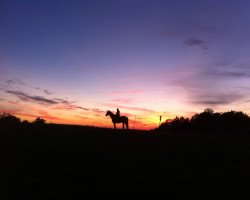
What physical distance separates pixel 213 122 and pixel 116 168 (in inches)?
2572

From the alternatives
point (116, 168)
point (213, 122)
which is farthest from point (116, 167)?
point (213, 122)

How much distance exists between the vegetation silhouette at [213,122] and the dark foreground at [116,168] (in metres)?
45.0

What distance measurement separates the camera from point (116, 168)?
28.8 metres

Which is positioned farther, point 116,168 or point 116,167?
point 116,167

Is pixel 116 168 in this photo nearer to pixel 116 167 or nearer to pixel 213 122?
pixel 116 167

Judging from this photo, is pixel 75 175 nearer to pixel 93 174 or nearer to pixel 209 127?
pixel 93 174

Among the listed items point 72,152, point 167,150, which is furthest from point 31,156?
point 167,150

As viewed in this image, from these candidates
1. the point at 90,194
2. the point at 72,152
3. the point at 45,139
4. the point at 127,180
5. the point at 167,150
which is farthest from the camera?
the point at 45,139

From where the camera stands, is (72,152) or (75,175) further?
(72,152)

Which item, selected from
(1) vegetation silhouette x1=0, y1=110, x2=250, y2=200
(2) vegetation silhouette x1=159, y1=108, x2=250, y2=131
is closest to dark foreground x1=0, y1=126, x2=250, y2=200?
(1) vegetation silhouette x1=0, y1=110, x2=250, y2=200

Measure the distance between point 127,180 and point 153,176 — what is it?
232cm

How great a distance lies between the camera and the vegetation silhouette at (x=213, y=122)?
87.9 metres

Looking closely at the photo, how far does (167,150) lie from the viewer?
122 ft

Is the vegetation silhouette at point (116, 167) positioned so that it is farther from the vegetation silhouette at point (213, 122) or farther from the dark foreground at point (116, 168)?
the vegetation silhouette at point (213, 122)
